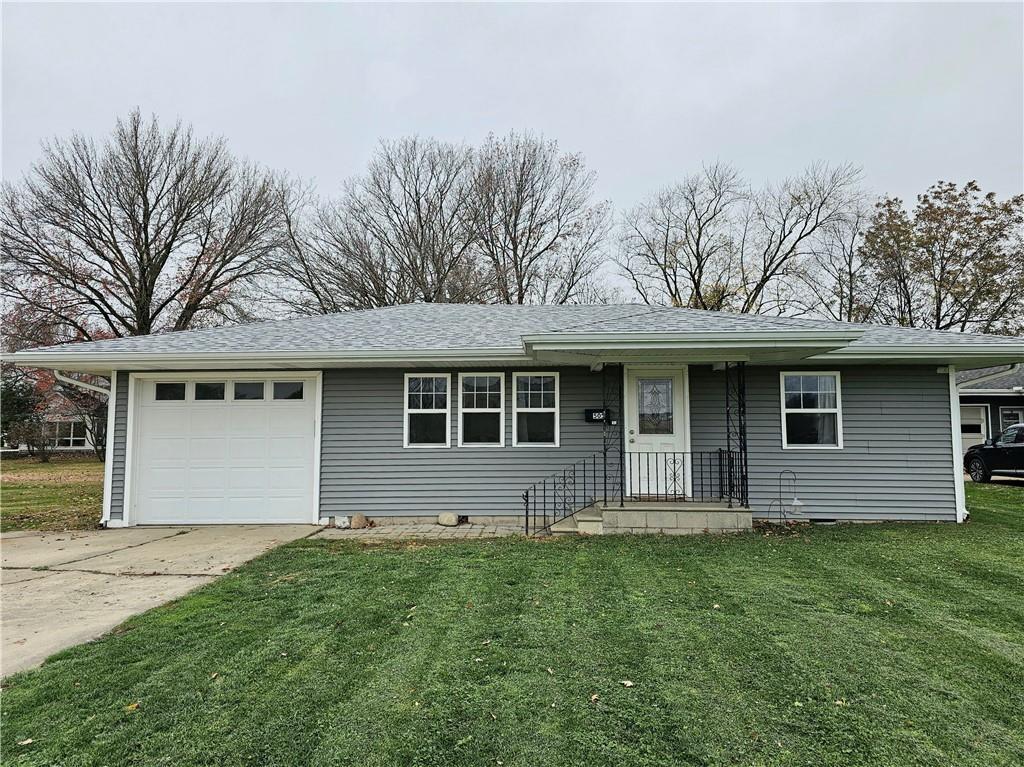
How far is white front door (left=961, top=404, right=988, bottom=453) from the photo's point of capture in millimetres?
18719

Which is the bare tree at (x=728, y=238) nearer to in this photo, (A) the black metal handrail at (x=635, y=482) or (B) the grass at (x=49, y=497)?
(A) the black metal handrail at (x=635, y=482)

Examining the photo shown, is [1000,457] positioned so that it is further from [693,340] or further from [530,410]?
[530,410]

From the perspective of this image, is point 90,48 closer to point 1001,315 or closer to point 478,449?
point 478,449

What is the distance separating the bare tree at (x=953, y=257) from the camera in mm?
20266

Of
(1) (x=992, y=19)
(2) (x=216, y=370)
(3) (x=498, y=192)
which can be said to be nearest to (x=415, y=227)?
(3) (x=498, y=192)

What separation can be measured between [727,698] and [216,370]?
27.8 ft

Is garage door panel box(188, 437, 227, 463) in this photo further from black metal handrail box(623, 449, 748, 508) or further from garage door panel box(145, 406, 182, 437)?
black metal handrail box(623, 449, 748, 508)

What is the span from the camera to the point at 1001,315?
20625mm

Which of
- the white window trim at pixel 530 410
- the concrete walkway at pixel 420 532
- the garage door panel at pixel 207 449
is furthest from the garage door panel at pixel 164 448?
Result: the white window trim at pixel 530 410

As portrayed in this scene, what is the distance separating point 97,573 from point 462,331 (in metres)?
5.78

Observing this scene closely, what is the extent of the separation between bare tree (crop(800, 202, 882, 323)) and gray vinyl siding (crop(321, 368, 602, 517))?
1999 centimetres

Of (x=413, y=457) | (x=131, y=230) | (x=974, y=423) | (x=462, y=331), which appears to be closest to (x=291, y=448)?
(x=413, y=457)


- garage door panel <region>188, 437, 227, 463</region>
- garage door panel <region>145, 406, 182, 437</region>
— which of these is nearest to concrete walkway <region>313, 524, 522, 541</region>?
garage door panel <region>188, 437, 227, 463</region>

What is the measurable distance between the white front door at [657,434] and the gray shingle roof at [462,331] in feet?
3.31
